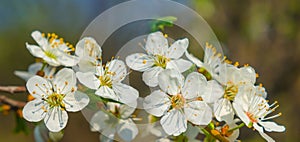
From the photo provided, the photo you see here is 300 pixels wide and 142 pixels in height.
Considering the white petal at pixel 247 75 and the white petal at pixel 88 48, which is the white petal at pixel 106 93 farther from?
the white petal at pixel 247 75

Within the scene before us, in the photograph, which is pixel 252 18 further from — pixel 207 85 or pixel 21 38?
pixel 21 38

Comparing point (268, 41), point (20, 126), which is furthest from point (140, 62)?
point (268, 41)

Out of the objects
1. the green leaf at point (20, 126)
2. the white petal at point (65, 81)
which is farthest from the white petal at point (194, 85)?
the green leaf at point (20, 126)

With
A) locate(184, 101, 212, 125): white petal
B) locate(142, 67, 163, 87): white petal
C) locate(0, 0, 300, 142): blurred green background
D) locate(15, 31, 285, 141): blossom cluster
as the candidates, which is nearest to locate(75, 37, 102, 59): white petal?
locate(15, 31, 285, 141): blossom cluster

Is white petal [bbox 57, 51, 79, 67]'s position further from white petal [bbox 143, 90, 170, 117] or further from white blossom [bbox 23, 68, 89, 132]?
white petal [bbox 143, 90, 170, 117]

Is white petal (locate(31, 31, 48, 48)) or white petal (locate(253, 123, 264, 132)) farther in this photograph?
white petal (locate(31, 31, 48, 48))

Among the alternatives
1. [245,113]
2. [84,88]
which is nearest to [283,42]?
[245,113]

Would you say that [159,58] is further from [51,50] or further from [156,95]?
[51,50]
